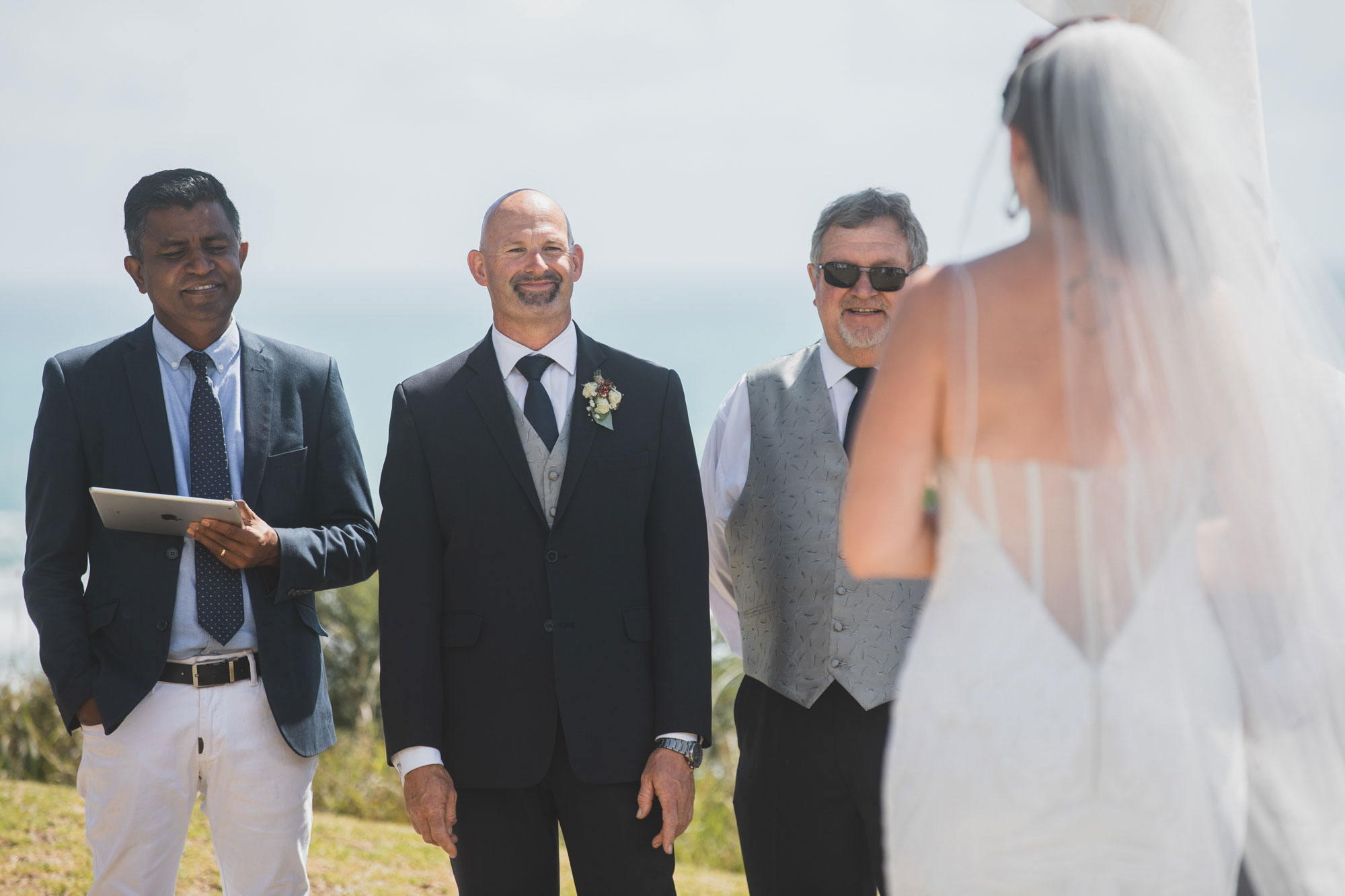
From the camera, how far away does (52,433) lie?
298 centimetres

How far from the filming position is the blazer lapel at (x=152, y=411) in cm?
300

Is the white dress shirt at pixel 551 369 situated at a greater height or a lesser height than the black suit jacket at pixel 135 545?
greater

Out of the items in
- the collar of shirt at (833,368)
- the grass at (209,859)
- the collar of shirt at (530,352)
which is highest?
the collar of shirt at (530,352)

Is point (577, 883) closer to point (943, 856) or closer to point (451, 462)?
point (451, 462)

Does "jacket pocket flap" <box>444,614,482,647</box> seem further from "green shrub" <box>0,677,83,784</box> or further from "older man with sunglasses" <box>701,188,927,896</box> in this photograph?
"green shrub" <box>0,677,83,784</box>

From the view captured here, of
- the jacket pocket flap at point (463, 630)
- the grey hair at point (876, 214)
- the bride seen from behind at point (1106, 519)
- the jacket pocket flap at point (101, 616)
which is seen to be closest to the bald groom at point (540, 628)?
the jacket pocket flap at point (463, 630)

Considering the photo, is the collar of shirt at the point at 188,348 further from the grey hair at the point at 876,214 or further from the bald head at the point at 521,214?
the grey hair at the point at 876,214

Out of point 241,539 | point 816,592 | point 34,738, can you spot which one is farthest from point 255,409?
point 34,738

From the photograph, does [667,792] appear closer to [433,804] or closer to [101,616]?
[433,804]

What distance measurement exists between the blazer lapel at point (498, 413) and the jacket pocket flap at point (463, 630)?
0.29 metres

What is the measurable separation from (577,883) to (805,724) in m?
0.69

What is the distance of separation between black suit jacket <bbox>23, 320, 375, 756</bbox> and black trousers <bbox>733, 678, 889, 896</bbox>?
1.15 m

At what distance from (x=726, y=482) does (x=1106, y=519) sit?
1.65 metres

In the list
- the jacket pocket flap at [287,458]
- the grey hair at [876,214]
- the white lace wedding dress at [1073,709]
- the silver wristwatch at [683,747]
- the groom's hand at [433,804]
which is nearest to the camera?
the white lace wedding dress at [1073,709]
